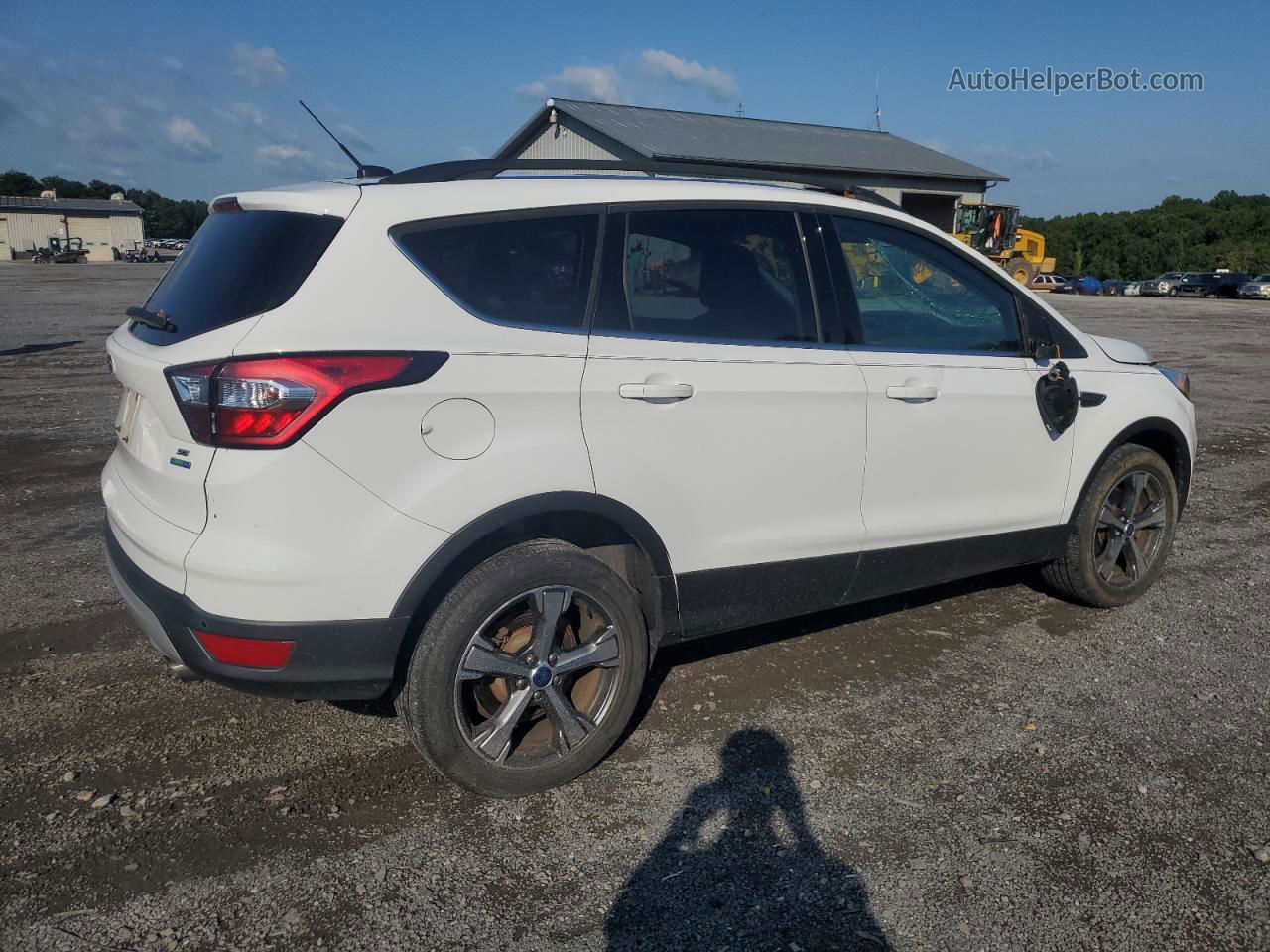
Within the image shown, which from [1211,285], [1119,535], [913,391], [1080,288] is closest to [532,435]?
[913,391]

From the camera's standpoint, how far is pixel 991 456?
4230mm

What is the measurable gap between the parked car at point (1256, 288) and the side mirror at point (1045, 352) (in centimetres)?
5224

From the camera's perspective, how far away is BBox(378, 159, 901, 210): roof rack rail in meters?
3.30

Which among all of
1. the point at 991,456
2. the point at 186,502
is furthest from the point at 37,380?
the point at 991,456

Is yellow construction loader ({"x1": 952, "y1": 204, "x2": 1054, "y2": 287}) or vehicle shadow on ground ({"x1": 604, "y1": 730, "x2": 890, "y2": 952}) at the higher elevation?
yellow construction loader ({"x1": 952, "y1": 204, "x2": 1054, "y2": 287})

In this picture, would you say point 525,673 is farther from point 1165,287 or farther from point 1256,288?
point 1165,287

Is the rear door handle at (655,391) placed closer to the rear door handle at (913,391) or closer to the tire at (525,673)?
the tire at (525,673)

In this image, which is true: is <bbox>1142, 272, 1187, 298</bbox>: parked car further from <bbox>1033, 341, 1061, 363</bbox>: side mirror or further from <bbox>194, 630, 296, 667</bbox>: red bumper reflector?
<bbox>194, 630, 296, 667</bbox>: red bumper reflector

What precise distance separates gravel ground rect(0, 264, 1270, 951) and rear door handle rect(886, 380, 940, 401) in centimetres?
118

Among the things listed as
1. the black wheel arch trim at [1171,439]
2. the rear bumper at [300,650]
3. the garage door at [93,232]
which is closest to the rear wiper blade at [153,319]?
the rear bumper at [300,650]

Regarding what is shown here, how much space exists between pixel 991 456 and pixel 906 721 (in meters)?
1.18

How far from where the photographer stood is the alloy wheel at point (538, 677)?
123 inches

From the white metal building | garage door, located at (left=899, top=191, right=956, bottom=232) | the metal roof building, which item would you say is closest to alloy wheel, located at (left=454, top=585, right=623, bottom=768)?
the metal roof building

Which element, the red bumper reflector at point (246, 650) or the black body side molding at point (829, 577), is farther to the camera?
the black body side molding at point (829, 577)
